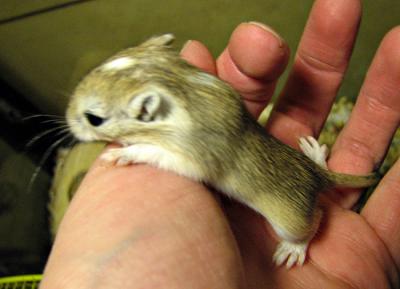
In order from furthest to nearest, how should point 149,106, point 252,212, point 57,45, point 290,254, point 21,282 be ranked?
point 57,45 → point 21,282 → point 252,212 → point 290,254 → point 149,106

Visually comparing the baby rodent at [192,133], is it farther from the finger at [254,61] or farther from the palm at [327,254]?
the finger at [254,61]

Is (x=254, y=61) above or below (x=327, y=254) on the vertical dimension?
above

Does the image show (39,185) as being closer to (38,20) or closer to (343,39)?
(38,20)

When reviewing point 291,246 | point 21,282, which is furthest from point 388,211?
point 21,282

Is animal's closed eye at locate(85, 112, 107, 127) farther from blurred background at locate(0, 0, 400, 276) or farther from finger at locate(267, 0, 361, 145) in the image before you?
blurred background at locate(0, 0, 400, 276)

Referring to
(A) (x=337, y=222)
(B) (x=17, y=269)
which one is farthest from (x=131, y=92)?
(B) (x=17, y=269)

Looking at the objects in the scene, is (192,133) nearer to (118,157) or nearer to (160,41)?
(118,157)

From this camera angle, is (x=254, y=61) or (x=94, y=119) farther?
(x=254, y=61)
